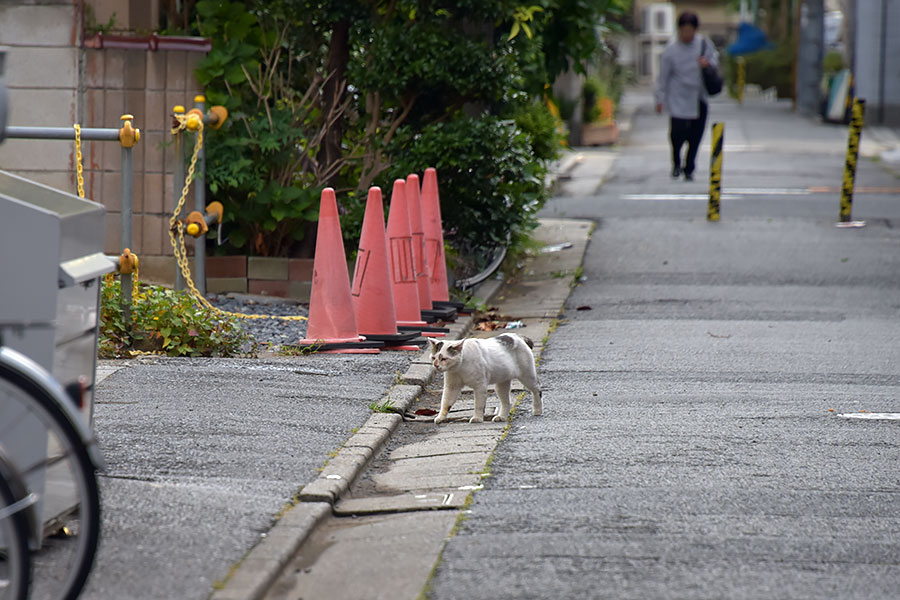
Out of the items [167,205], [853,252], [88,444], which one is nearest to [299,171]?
[167,205]

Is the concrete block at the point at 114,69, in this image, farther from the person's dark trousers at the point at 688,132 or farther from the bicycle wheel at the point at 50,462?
the person's dark trousers at the point at 688,132

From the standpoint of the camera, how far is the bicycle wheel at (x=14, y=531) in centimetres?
348

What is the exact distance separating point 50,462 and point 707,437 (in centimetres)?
332

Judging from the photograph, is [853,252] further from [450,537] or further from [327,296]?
[450,537]

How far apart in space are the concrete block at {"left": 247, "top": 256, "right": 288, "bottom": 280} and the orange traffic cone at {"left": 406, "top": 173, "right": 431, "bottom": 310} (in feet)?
4.53

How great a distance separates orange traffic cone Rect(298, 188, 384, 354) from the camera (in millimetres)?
8500

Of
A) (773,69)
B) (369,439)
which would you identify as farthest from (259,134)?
(773,69)

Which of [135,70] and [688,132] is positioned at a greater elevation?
[135,70]

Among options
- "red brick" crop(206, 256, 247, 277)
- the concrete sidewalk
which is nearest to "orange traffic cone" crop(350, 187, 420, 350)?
the concrete sidewalk

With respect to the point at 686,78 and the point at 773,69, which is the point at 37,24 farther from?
the point at 773,69

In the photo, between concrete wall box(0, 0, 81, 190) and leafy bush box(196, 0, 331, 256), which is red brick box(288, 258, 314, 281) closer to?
leafy bush box(196, 0, 331, 256)

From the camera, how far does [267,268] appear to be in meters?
10.8

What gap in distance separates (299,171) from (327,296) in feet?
8.20

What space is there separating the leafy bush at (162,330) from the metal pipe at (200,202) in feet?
4.06
